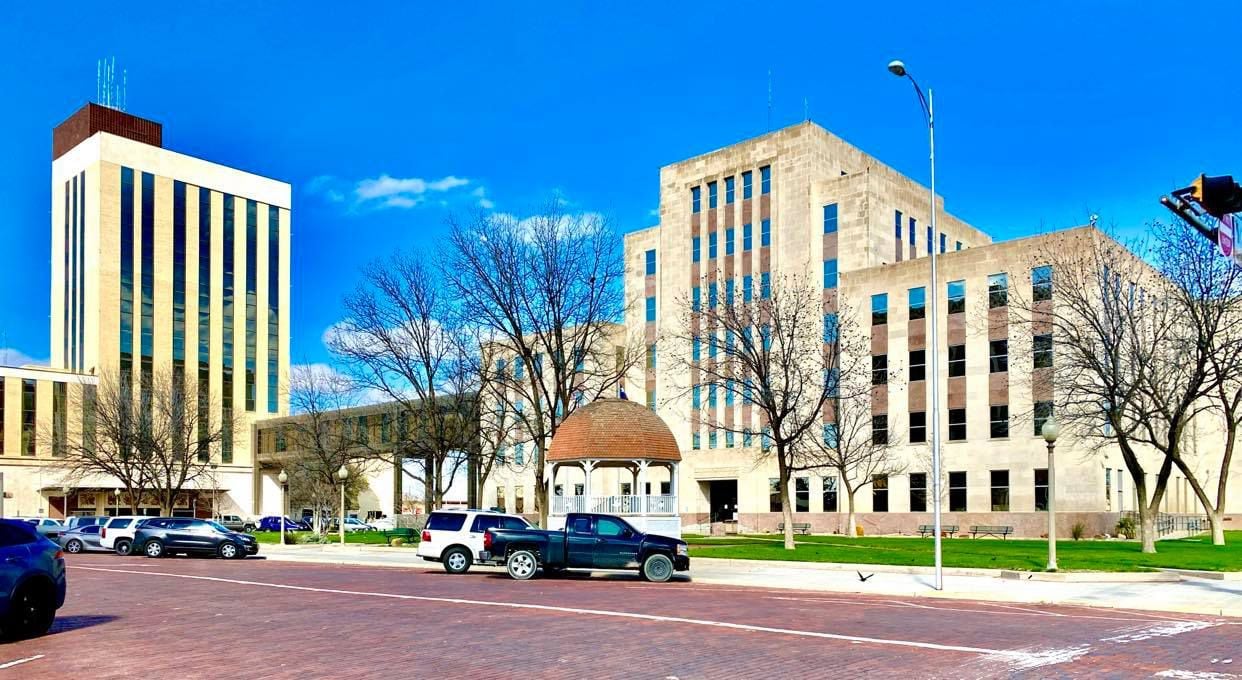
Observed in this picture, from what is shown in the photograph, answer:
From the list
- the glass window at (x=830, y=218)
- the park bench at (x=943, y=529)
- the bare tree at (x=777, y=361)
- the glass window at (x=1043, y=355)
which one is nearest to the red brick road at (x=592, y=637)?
the bare tree at (x=777, y=361)

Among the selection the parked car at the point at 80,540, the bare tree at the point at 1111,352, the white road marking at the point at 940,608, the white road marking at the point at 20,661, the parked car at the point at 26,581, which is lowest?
the parked car at the point at 80,540

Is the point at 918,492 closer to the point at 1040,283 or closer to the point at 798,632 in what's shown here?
the point at 1040,283

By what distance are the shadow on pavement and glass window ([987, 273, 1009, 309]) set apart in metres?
56.0

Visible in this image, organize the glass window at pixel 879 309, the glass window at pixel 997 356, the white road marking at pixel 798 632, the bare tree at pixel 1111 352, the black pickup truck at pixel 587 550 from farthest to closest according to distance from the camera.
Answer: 1. the glass window at pixel 879 309
2. the glass window at pixel 997 356
3. the bare tree at pixel 1111 352
4. the black pickup truck at pixel 587 550
5. the white road marking at pixel 798 632

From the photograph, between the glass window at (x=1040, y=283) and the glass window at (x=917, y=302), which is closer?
the glass window at (x=1040, y=283)

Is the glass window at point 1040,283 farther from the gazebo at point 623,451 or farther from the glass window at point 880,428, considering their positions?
the gazebo at point 623,451

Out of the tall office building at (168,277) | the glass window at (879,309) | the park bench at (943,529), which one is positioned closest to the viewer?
the park bench at (943,529)

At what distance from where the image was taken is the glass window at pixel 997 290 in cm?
6444

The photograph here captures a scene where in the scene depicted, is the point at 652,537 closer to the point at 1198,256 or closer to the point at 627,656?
the point at 627,656

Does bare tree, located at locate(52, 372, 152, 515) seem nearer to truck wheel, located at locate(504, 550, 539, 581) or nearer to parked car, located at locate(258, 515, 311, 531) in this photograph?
parked car, located at locate(258, 515, 311, 531)

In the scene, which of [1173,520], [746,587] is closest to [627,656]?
[746,587]

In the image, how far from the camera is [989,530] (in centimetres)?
6269

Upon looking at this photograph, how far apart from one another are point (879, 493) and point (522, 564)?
46.5 metres

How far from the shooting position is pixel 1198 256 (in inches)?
1561
